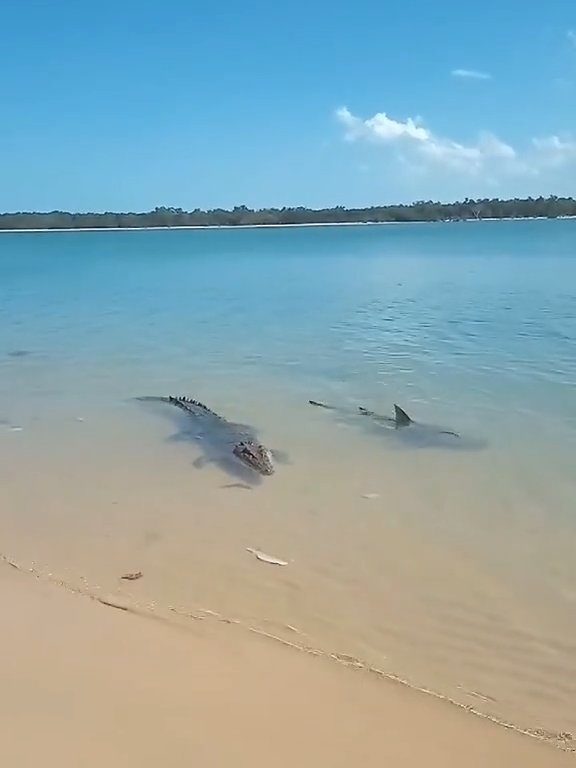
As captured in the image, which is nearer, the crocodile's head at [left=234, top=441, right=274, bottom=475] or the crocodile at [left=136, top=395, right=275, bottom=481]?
the crocodile's head at [left=234, top=441, right=274, bottom=475]

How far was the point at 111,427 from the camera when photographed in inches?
455

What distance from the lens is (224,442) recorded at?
10.4 m

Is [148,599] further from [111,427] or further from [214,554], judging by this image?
[111,427]

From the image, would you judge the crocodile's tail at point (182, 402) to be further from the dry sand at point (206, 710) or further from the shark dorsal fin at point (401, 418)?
the dry sand at point (206, 710)

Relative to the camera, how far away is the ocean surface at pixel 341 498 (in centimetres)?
540

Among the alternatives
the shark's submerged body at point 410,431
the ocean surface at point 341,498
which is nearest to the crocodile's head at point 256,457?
the ocean surface at point 341,498

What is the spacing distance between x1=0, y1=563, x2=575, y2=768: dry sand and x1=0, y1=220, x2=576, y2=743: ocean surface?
1.37ft

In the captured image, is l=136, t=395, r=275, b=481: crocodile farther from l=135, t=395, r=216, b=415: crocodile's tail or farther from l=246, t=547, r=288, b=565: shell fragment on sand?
l=246, t=547, r=288, b=565: shell fragment on sand

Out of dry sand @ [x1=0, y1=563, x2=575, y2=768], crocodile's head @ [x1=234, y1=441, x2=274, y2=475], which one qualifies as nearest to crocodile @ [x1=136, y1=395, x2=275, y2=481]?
crocodile's head @ [x1=234, y1=441, x2=274, y2=475]

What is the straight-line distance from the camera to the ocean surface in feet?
17.7

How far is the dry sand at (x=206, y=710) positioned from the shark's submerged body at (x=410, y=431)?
570 cm

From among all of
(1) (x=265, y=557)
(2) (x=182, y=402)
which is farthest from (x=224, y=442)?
(1) (x=265, y=557)

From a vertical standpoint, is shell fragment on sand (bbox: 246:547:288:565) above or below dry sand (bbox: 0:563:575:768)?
below

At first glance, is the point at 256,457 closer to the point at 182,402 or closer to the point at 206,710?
the point at 182,402
